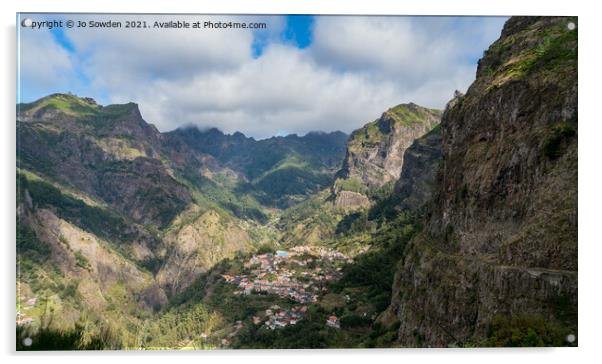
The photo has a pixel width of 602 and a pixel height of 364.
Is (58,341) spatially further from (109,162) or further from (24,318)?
(109,162)

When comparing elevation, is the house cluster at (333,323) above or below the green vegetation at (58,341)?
below

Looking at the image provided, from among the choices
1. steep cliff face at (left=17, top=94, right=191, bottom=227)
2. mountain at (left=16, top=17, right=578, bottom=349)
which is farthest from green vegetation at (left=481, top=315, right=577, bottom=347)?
steep cliff face at (left=17, top=94, right=191, bottom=227)

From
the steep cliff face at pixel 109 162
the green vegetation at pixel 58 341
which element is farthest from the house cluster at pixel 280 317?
the steep cliff face at pixel 109 162

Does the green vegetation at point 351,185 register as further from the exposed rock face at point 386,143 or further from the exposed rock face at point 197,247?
the exposed rock face at point 197,247

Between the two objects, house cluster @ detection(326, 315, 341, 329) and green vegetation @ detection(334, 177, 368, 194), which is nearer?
house cluster @ detection(326, 315, 341, 329)

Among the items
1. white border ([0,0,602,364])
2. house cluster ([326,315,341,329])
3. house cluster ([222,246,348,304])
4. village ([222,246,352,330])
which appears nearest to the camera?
white border ([0,0,602,364])

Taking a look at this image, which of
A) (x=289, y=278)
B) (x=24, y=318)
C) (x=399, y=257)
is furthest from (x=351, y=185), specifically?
(x=24, y=318)

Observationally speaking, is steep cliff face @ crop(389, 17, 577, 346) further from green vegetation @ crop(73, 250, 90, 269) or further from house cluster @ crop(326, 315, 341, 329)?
green vegetation @ crop(73, 250, 90, 269)
